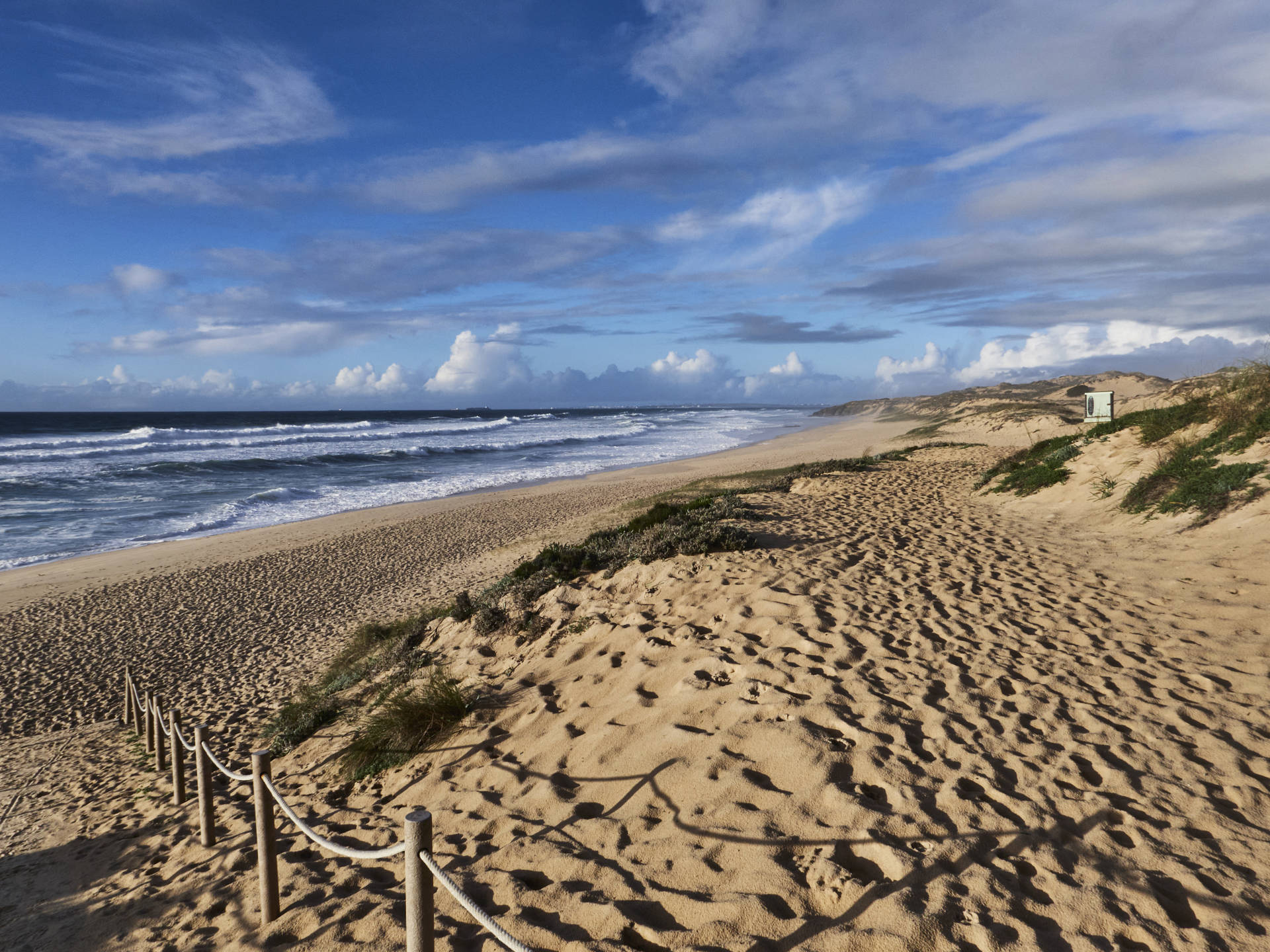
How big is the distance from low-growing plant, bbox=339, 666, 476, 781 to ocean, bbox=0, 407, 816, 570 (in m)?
16.6

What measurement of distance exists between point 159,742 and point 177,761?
122 centimetres

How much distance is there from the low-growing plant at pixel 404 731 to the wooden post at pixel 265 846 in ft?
4.95

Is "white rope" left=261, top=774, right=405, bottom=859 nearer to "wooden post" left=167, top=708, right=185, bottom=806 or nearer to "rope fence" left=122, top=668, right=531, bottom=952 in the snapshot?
"rope fence" left=122, top=668, right=531, bottom=952

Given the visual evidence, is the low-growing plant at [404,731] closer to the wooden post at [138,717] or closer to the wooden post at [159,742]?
the wooden post at [159,742]

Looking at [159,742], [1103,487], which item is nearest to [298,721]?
[159,742]

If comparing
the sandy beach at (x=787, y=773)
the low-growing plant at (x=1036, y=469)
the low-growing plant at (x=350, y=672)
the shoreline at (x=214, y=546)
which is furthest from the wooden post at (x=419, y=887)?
the shoreline at (x=214, y=546)

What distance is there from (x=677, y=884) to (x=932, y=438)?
37.4 metres

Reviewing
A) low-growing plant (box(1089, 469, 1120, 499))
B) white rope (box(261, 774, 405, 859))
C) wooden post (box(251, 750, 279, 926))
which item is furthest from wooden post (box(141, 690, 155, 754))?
low-growing plant (box(1089, 469, 1120, 499))

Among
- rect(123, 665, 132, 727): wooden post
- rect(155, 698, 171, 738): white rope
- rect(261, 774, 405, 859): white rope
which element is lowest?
rect(123, 665, 132, 727): wooden post

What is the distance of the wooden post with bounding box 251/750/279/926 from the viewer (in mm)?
3963

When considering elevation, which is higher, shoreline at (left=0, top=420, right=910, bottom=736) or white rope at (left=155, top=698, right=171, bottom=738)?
white rope at (left=155, top=698, right=171, bottom=738)

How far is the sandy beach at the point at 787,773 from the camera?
3.18 m

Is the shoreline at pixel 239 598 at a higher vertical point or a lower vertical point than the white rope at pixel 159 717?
lower

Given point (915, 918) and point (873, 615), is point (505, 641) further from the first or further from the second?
point (915, 918)
